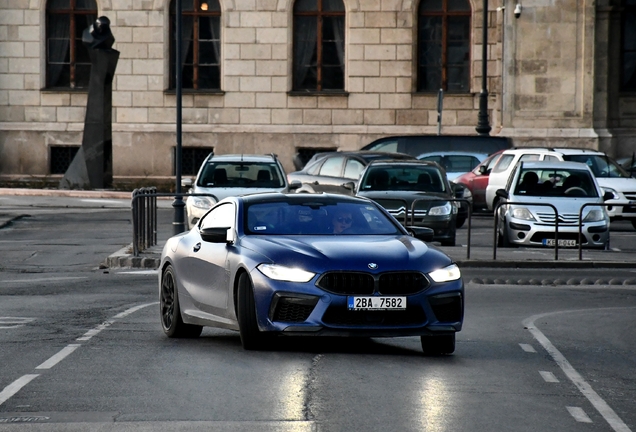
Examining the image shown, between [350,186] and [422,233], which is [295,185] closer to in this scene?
[350,186]

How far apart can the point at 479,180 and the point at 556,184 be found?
25.8 feet

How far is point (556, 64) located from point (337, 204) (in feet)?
104

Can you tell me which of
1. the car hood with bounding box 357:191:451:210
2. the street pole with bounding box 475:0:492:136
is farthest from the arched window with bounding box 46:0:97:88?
the car hood with bounding box 357:191:451:210

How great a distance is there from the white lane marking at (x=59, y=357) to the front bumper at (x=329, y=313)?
155cm

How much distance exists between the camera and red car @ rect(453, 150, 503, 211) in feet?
109

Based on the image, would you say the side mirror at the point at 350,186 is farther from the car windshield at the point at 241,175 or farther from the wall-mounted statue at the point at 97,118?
the wall-mounted statue at the point at 97,118

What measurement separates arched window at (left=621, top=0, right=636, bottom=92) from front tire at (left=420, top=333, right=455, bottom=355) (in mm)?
34647

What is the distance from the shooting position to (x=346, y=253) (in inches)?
464

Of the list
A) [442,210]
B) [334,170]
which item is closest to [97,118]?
[334,170]

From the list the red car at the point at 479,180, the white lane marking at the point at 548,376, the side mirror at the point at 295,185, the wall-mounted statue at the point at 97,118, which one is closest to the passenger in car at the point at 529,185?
the side mirror at the point at 295,185

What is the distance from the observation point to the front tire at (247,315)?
38.9 ft

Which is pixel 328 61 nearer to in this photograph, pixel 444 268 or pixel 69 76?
pixel 69 76

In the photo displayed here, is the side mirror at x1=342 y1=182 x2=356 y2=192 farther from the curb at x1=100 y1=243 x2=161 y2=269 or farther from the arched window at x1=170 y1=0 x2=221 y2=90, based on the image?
the arched window at x1=170 y1=0 x2=221 y2=90

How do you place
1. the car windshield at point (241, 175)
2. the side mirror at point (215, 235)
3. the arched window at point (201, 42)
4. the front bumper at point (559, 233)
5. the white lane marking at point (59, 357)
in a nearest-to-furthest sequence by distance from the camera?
the white lane marking at point (59, 357), the side mirror at point (215, 235), the front bumper at point (559, 233), the car windshield at point (241, 175), the arched window at point (201, 42)
